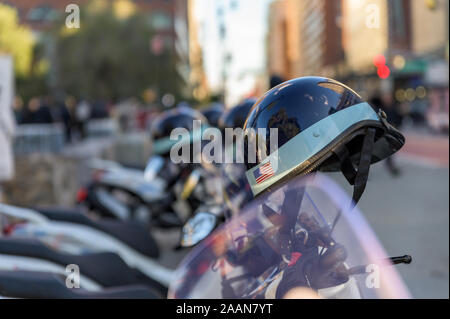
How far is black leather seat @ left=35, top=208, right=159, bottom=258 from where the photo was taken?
13.2ft

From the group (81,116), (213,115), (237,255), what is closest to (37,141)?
(213,115)

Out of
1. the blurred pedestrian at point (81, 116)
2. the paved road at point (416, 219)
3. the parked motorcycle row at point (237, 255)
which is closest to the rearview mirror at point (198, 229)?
the parked motorcycle row at point (237, 255)

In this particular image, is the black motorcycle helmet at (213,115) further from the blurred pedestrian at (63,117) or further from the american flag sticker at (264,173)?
the blurred pedestrian at (63,117)

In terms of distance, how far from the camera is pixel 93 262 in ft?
10.2

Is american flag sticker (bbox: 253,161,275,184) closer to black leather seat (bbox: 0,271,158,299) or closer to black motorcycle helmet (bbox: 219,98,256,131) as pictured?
black leather seat (bbox: 0,271,158,299)

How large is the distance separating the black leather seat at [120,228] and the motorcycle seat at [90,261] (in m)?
0.59

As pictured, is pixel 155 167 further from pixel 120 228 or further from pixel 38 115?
pixel 38 115

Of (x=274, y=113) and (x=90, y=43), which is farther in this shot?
(x=90, y=43)

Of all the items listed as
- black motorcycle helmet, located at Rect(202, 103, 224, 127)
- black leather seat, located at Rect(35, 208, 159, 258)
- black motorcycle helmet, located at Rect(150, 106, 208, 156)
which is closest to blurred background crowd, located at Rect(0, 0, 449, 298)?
black motorcycle helmet, located at Rect(150, 106, 208, 156)

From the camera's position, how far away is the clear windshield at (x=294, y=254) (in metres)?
1.50
